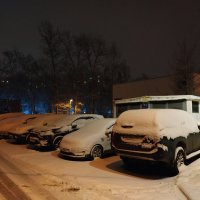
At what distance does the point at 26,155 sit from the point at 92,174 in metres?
4.19

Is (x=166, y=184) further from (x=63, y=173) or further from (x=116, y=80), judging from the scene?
(x=116, y=80)

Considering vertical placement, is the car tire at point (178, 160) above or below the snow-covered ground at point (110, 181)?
above

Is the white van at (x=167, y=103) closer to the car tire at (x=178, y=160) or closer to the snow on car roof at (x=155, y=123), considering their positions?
the snow on car roof at (x=155, y=123)

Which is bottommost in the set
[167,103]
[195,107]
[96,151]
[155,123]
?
[96,151]

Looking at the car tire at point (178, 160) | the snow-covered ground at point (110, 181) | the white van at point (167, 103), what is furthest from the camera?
the white van at point (167, 103)

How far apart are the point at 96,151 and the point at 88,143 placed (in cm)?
46

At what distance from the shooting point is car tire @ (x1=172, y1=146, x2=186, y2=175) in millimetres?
7428

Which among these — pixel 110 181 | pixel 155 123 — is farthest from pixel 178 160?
pixel 110 181

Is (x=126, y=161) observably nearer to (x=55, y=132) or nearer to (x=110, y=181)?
(x=110, y=181)

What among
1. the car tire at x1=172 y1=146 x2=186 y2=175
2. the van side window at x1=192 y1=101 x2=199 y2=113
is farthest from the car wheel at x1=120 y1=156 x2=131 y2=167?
the van side window at x1=192 y1=101 x2=199 y2=113

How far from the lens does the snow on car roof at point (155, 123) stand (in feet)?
23.8

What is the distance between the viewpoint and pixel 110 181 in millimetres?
7008

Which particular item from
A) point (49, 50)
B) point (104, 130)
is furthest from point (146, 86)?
point (104, 130)

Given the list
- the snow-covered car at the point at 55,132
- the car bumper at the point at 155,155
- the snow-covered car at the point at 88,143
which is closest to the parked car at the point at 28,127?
the snow-covered car at the point at 55,132
